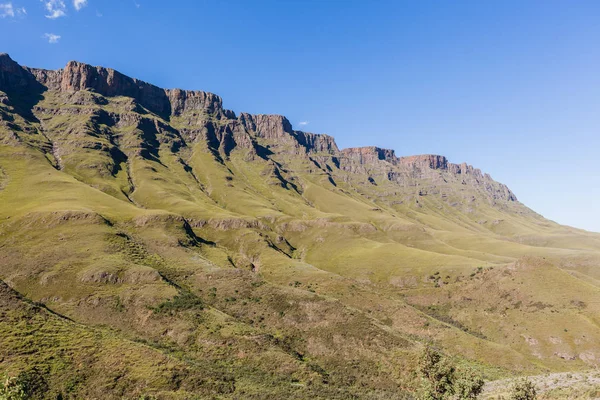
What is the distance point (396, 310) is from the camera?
119m

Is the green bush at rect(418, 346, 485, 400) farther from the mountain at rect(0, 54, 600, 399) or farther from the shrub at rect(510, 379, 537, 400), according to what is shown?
the mountain at rect(0, 54, 600, 399)

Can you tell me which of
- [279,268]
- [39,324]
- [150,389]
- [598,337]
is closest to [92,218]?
[279,268]

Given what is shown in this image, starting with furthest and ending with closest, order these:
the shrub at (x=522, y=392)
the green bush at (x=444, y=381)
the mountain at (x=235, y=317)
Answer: the mountain at (x=235, y=317) → the green bush at (x=444, y=381) → the shrub at (x=522, y=392)

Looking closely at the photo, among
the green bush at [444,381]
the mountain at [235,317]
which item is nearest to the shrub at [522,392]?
the green bush at [444,381]

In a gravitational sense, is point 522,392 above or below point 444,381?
above

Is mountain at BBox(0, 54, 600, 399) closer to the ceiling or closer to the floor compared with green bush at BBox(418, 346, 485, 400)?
closer to the floor

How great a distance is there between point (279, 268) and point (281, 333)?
65039 mm

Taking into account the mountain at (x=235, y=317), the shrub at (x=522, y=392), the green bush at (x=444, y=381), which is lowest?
the mountain at (x=235, y=317)

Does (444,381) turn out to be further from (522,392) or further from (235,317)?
(235,317)

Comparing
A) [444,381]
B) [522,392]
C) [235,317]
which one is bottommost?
[235,317]

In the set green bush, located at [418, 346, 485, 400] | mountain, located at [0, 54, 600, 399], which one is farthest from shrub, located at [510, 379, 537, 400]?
mountain, located at [0, 54, 600, 399]

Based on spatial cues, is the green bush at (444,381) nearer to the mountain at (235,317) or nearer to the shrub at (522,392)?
the shrub at (522,392)

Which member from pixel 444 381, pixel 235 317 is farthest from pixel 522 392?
pixel 235 317

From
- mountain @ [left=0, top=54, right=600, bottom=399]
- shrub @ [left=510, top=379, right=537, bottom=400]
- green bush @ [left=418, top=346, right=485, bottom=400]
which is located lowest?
mountain @ [left=0, top=54, right=600, bottom=399]
